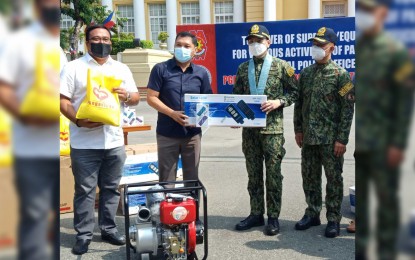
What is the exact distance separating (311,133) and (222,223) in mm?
1321

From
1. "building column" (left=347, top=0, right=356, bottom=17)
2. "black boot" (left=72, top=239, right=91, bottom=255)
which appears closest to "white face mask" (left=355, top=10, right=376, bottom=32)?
"black boot" (left=72, top=239, right=91, bottom=255)

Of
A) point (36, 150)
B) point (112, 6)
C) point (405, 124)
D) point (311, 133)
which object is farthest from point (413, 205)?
point (112, 6)

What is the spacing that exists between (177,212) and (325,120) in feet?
5.00

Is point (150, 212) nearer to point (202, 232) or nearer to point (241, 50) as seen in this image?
point (202, 232)

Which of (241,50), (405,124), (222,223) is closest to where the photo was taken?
(405,124)

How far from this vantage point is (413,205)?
67 cm

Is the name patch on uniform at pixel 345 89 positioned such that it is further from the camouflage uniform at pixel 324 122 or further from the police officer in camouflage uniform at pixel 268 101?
the police officer in camouflage uniform at pixel 268 101

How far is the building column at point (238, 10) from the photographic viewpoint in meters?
34.2

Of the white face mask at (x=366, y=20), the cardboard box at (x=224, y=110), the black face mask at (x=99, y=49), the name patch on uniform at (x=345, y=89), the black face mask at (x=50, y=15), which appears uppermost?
the black face mask at (x=99, y=49)

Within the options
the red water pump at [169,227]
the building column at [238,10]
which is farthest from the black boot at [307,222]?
the building column at [238,10]

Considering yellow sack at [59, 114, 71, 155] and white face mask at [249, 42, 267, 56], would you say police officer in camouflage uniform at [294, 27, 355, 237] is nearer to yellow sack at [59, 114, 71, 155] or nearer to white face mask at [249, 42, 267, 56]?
white face mask at [249, 42, 267, 56]

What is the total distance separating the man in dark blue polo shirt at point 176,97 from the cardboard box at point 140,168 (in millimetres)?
914

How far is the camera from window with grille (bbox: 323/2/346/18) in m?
31.8

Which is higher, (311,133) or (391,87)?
(391,87)
